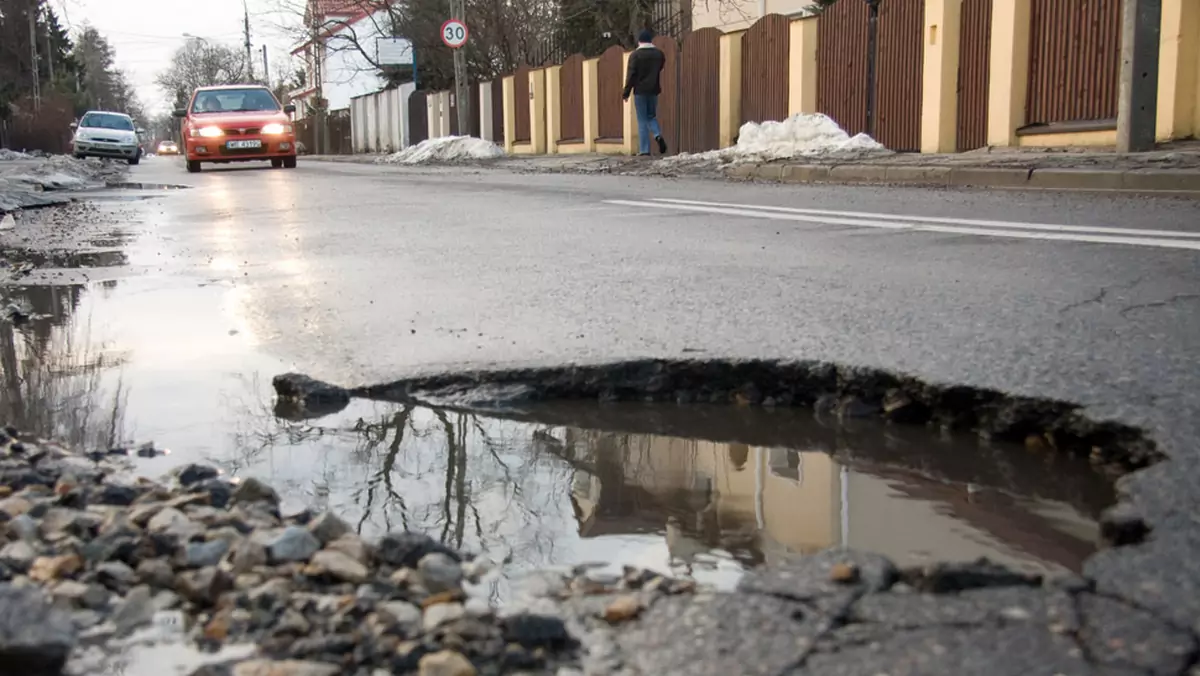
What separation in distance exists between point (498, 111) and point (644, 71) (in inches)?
542

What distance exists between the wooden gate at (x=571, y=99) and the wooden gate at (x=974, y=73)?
1207 cm

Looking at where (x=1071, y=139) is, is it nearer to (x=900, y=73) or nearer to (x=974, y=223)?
(x=900, y=73)

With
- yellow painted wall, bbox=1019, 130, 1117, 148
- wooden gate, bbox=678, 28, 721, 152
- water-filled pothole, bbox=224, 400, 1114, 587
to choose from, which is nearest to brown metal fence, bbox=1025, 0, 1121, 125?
yellow painted wall, bbox=1019, 130, 1117, 148

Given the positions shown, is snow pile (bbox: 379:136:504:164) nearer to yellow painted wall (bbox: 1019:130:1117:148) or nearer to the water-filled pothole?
yellow painted wall (bbox: 1019:130:1117:148)

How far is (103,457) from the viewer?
2.55 m

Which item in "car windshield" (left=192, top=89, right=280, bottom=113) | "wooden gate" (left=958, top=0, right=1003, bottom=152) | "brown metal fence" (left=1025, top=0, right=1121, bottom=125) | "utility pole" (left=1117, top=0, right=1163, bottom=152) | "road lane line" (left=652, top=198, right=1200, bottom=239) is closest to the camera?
"road lane line" (left=652, top=198, right=1200, bottom=239)

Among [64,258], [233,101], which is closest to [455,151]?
[233,101]

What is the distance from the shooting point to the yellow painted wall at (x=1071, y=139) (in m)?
11.3

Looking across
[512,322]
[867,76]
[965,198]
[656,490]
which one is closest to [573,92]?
[867,76]

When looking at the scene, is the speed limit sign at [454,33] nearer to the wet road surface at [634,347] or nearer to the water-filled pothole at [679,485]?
the wet road surface at [634,347]

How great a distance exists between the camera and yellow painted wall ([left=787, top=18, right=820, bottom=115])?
16.5m

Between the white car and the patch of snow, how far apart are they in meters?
20.8

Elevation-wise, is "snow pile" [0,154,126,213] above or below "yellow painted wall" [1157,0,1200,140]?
below

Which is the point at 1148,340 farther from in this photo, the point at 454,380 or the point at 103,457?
the point at 103,457
